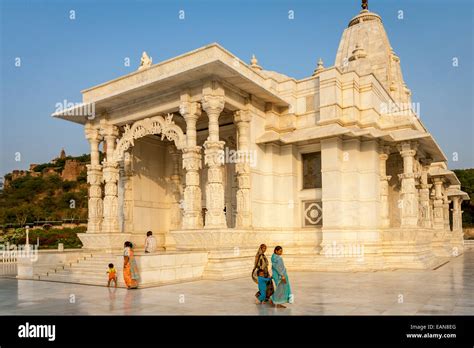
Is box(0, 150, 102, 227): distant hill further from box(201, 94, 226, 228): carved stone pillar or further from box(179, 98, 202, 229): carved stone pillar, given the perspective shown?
box(201, 94, 226, 228): carved stone pillar

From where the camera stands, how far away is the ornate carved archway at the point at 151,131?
1526cm

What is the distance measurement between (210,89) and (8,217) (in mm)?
55667

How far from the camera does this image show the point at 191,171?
14.5m

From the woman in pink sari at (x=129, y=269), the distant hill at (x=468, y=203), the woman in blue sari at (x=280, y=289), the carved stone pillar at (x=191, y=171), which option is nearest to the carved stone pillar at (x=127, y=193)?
the carved stone pillar at (x=191, y=171)

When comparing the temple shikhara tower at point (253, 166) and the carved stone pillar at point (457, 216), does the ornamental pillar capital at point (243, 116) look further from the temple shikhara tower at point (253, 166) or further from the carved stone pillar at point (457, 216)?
the carved stone pillar at point (457, 216)

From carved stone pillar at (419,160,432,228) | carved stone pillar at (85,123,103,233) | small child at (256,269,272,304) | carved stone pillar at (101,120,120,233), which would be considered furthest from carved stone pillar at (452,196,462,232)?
small child at (256,269,272,304)

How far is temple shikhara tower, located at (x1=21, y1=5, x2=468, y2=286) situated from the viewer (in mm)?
14289

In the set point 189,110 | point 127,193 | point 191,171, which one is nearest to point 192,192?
point 191,171

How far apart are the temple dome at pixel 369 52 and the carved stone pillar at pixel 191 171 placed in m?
9.43

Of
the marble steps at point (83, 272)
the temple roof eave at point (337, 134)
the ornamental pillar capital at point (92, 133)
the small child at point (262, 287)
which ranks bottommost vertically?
the marble steps at point (83, 272)

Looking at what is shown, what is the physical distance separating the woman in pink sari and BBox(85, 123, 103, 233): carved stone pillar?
22.8 feet

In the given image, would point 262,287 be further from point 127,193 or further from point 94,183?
point 94,183
